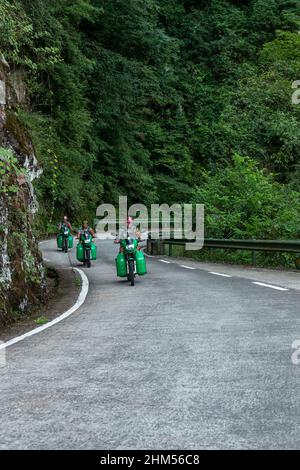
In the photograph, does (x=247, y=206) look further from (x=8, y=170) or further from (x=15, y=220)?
(x=8, y=170)

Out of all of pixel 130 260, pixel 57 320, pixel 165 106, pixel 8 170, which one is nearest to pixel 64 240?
pixel 130 260

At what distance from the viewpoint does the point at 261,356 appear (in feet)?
20.4

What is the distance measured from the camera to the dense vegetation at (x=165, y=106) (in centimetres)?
2466

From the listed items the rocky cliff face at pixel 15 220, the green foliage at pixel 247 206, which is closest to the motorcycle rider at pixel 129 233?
the rocky cliff face at pixel 15 220

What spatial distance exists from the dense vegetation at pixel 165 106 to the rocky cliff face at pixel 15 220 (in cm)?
238

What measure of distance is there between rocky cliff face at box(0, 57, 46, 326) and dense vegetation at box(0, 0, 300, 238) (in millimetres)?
2383

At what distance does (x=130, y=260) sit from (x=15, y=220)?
3.57 m

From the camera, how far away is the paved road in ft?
13.1

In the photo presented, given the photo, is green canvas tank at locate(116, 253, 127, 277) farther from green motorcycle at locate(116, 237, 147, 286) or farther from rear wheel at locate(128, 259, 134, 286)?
rear wheel at locate(128, 259, 134, 286)

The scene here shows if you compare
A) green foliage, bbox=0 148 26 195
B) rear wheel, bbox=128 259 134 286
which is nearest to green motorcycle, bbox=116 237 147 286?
rear wheel, bbox=128 259 134 286

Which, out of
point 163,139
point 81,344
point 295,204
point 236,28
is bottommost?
point 81,344
